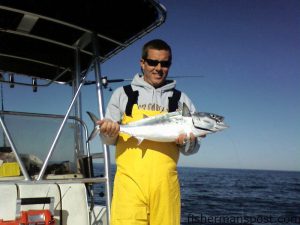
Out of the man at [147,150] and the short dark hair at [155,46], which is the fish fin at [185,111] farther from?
the short dark hair at [155,46]

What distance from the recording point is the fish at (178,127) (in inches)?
141

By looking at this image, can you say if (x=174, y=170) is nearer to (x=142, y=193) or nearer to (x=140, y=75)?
(x=142, y=193)

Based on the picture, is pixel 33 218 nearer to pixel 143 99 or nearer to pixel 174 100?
pixel 143 99

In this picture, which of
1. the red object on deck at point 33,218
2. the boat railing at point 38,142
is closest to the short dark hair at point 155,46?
the red object on deck at point 33,218

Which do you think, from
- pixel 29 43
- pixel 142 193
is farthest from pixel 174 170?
pixel 29 43

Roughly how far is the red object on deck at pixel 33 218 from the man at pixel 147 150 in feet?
2.90

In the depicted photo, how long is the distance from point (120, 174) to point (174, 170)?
512 mm

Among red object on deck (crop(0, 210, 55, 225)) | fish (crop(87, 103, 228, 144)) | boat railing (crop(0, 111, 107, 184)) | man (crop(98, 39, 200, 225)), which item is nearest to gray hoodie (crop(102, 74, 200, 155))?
man (crop(98, 39, 200, 225))

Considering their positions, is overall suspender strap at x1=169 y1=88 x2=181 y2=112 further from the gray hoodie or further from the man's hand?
the man's hand

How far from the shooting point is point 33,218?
4.01 metres

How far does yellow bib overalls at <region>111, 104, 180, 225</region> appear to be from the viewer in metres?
3.45

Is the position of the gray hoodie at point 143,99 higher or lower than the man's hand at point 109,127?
higher

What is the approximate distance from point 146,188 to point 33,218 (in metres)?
1.37

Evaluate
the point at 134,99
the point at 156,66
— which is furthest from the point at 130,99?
the point at 156,66
